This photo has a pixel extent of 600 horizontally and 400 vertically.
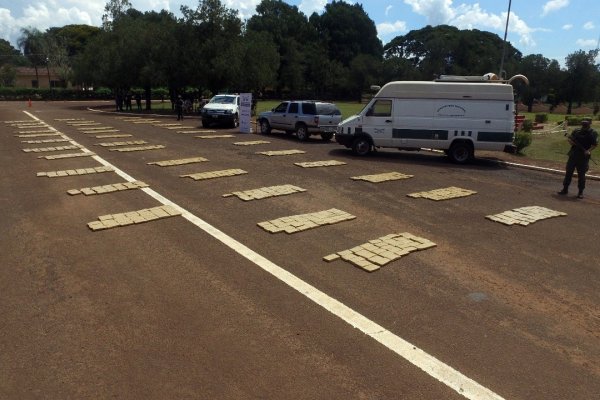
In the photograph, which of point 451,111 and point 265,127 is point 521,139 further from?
point 265,127

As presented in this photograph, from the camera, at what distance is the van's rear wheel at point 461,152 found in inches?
594

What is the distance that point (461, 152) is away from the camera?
49.9 ft

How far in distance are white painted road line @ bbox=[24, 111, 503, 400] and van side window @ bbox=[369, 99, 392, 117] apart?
32.8 ft

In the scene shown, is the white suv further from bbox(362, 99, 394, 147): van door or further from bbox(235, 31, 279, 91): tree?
bbox(362, 99, 394, 147): van door

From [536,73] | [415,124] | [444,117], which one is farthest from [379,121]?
[536,73]

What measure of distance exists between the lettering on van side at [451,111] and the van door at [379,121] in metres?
1.58

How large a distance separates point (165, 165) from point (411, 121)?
7942 millimetres

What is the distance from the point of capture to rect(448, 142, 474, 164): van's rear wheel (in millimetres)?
15086

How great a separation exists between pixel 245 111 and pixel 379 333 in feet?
63.5

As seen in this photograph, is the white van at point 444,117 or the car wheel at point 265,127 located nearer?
the white van at point 444,117

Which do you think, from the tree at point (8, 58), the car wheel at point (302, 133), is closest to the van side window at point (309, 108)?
the car wheel at point (302, 133)

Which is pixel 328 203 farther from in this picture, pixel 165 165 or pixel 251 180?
pixel 165 165

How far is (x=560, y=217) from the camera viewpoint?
8781 millimetres

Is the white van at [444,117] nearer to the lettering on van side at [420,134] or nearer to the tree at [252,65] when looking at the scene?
the lettering on van side at [420,134]
